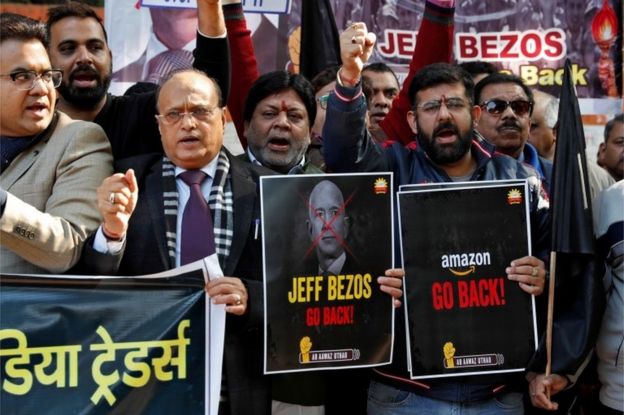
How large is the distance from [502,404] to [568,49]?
3898mm

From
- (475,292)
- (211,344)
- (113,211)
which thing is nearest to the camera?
(113,211)

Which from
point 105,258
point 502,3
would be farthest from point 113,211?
point 502,3

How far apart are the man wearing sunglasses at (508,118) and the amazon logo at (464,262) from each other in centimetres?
118

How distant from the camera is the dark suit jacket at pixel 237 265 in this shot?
3484mm

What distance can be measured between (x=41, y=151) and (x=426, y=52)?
80.1 inches

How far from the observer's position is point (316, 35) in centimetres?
568

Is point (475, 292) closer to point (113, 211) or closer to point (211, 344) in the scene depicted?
point (211, 344)

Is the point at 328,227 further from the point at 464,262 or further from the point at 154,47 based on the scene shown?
the point at 154,47

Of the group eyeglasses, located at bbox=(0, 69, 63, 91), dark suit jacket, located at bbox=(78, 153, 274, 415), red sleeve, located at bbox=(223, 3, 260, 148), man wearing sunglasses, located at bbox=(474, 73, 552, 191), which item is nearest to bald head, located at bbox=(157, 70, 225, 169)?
dark suit jacket, located at bbox=(78, 153, 274, 415)

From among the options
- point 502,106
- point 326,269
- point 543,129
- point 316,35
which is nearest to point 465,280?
point 326,269

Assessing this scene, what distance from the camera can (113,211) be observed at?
3182 millimetres

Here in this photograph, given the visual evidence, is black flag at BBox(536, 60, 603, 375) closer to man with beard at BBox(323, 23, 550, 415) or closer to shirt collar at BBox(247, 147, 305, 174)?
man with beard at BBox(323, 23, 550, 415)

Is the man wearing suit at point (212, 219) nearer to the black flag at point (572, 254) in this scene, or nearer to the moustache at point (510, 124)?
the black flag at point (572, 254)

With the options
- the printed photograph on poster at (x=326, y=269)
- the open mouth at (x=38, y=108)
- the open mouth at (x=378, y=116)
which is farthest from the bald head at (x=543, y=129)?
the open mouth at (x=38, y=108)
